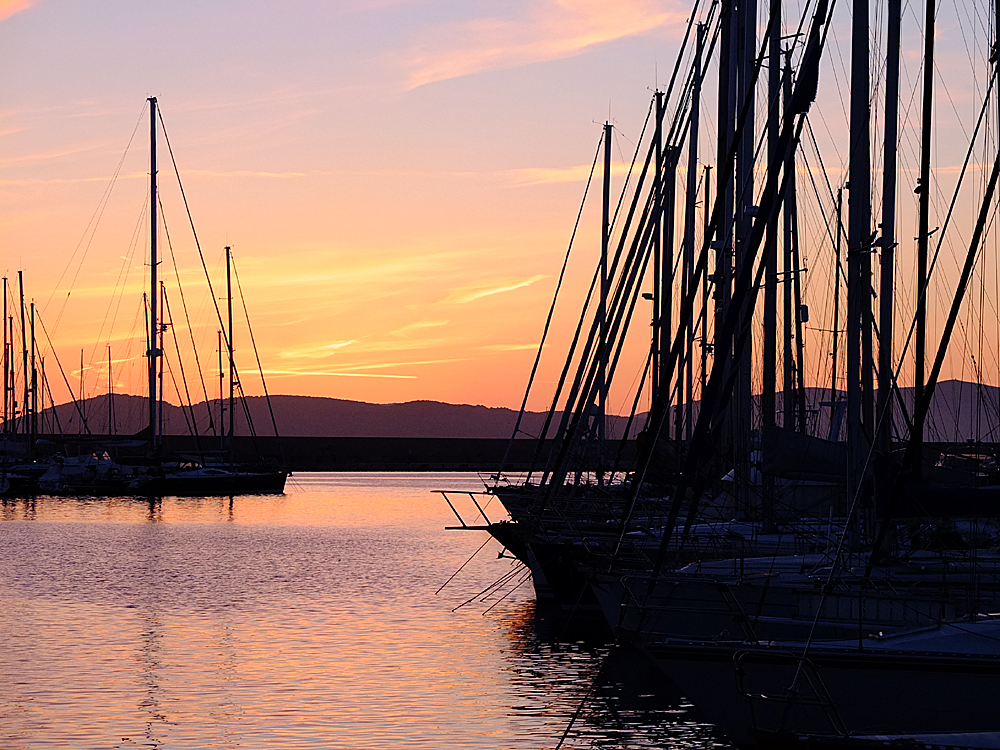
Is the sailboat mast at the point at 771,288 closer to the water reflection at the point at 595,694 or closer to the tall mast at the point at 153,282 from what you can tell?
the water reflection at the point at 595,694

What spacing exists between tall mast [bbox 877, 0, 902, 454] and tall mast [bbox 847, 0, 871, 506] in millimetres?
360

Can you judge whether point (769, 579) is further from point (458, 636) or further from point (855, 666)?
point (458, 636)

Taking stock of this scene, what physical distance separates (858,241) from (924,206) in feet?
4.29

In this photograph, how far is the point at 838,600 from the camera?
1847 cm

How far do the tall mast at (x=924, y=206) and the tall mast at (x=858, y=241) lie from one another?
0.73 m

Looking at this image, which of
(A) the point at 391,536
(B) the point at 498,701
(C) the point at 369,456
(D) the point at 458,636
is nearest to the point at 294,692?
(B) the point at 498,701

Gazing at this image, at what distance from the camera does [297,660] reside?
2494 cm

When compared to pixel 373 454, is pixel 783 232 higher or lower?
higher

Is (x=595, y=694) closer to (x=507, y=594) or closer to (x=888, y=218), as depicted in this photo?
(x=888, y=218)

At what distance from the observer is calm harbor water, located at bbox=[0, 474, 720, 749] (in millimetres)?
19094

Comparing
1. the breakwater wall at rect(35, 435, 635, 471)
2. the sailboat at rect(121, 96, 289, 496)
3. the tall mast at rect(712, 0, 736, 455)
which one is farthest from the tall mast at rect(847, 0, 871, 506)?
the breakwater wall at rect(35, 435, 635, 471)

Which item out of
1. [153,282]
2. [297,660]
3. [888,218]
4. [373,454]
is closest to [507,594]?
[297,660]

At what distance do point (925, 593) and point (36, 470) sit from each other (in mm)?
81868

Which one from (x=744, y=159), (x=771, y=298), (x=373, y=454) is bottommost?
(x=373, y=454)
